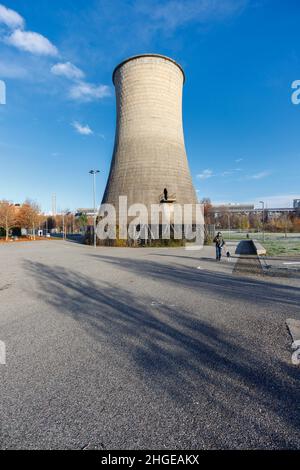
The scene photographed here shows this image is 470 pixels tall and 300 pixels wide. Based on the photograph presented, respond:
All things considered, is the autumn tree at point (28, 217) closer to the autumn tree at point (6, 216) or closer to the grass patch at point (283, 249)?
the autumn tree at point (6, 216)

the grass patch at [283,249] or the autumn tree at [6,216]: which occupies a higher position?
the autumn tree at [6,216]

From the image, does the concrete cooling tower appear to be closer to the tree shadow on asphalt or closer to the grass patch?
the grass patch

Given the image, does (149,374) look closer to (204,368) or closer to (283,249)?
(204,368)

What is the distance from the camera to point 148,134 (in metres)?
25.8

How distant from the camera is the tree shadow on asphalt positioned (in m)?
1.80

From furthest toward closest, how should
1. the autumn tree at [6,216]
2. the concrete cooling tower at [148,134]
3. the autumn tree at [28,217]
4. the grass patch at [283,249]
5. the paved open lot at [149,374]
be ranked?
the autumn tree at [28,217]
the autumn tree at [6,216]
the concrete cooling tower at [148,134]
the grass patch at [283,249]
the paved open lot at [149,374]

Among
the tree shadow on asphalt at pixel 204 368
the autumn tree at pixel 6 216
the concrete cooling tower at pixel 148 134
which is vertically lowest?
the tree shadow on asphalt at pixel 204 368

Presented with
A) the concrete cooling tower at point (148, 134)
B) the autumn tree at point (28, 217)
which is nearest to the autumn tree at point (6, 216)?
the autumn tree at point (28, 217)

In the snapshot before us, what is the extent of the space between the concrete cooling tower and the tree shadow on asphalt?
22.6 m

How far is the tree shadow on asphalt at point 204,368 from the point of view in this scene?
1.80 m

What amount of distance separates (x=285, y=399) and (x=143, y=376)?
1.32 m

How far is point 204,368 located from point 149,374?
0.61 m

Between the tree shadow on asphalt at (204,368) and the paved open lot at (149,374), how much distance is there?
10 mm
